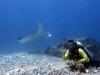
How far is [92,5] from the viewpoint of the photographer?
87.2 metres

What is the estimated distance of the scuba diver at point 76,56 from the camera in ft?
25.4

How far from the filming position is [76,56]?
27.3ft

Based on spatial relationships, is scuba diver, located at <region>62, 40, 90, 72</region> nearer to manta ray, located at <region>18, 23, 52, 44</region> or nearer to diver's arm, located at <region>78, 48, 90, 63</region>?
Answer: diver's arm, located at <region>78, 48, 90, 63</region>

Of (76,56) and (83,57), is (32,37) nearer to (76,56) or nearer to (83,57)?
(76,56)

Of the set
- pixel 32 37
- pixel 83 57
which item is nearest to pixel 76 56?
pixel 83 57

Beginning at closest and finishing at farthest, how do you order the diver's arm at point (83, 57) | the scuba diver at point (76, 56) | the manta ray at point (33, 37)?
1. the scuba diver at point (76, 56)
2. the diver's arm at point (83, 57)
3. the manta ray at point (33, 37)

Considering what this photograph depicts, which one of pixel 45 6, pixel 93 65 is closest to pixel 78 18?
pixel 45 6

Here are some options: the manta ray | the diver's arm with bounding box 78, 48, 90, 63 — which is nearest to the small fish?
the manta ray

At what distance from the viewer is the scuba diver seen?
7.74m

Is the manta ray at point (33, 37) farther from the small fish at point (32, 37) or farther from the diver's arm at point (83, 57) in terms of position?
the diver's arm at point (83, 57)

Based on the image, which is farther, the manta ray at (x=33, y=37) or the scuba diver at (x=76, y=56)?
the manta ray at (x=33, y=37)

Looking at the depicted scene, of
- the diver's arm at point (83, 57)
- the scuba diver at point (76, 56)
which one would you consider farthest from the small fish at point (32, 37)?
the diver's arm at point (83, 57)

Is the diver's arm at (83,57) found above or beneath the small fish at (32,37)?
beneath

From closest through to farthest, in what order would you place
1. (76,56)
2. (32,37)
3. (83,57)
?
1. (83,57)
2. (76,56)
3. (32,37)
